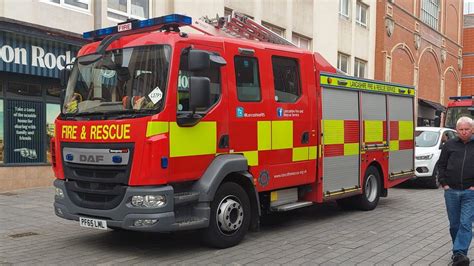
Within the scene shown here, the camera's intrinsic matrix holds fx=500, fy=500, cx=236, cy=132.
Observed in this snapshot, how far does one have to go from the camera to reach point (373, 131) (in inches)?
370

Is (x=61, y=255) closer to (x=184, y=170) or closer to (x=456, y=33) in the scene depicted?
(x=184, y=170)

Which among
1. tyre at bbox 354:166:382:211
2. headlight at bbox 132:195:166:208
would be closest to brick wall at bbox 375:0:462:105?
tyre at bbox 354:166:382:211

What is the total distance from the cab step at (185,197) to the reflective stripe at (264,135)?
133 centimetres

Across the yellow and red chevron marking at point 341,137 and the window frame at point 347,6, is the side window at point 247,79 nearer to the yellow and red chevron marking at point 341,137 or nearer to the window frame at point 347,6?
the yellow and red chevron marking at point 341,137

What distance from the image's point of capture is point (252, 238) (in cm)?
698

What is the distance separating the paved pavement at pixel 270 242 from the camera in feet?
19.4

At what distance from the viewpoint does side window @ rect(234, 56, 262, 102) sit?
21.8 feet

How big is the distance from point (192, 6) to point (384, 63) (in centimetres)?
1562

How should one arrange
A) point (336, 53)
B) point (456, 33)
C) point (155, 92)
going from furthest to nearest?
point (456, 33)
point (336, 53)
point (155, 92)

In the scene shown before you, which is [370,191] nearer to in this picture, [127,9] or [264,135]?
→ [264,135]

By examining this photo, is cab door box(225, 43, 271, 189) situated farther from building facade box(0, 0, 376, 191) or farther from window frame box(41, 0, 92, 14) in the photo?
window frame box(41, 0, 92, 14)

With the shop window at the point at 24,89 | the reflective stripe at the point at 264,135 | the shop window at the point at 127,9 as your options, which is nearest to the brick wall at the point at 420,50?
the shop window at the point at 127,9

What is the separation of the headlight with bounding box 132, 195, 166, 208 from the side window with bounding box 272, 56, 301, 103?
8.03ft

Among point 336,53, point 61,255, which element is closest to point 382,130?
point 61,255
